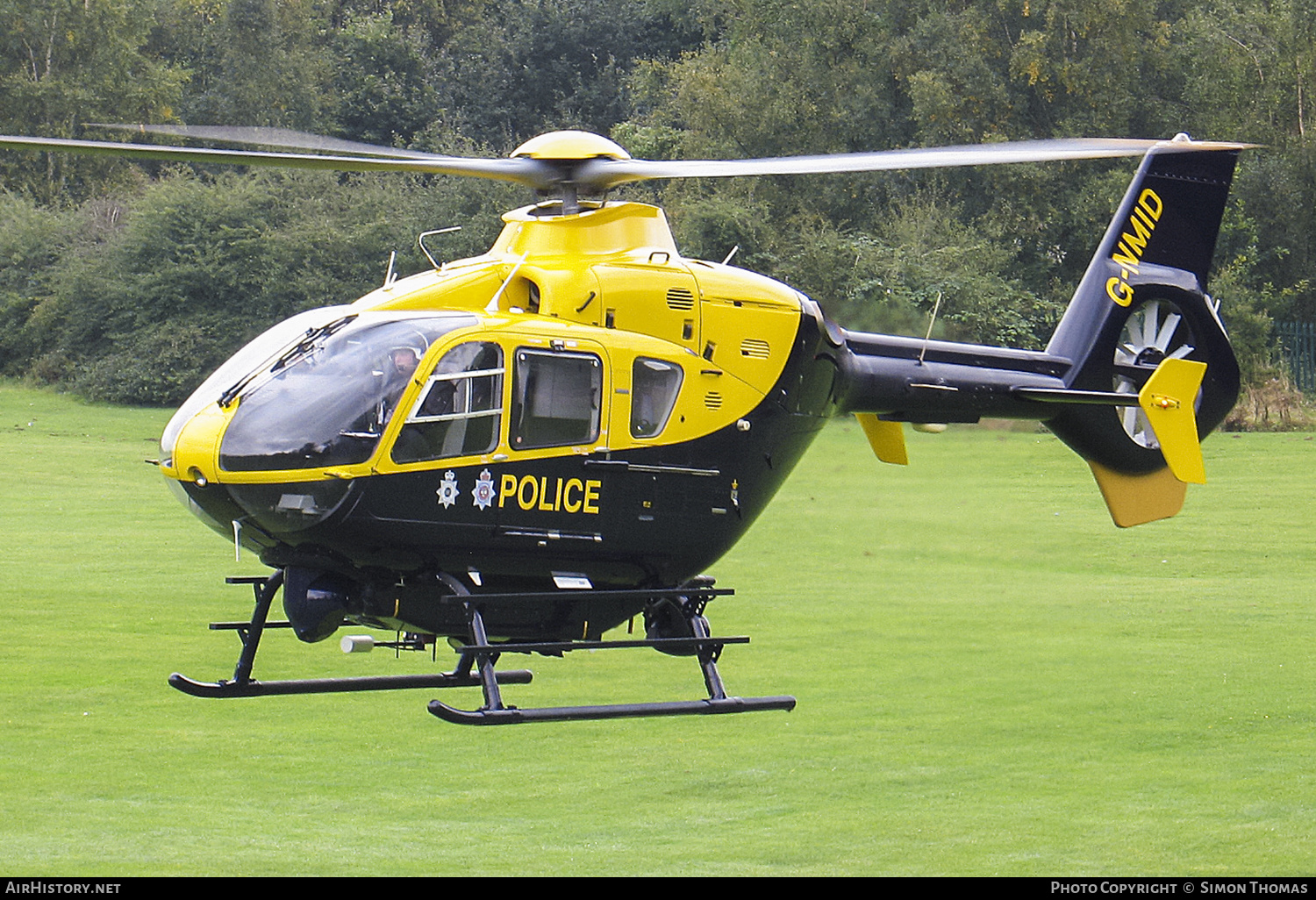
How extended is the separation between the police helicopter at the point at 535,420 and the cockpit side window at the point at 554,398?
0.04 ft

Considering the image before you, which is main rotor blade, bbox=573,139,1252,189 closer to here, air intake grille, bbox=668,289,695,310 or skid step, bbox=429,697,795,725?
air intake grille, bbox=668,289,695,310

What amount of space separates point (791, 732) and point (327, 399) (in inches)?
235

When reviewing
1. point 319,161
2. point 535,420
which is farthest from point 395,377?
point 319,161

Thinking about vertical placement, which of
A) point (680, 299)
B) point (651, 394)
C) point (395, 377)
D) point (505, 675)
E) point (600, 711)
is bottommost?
point (505, 675)

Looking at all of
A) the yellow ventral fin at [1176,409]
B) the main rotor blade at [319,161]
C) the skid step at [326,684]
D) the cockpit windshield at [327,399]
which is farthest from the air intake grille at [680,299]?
the yellow ventral fin at [1176,409]

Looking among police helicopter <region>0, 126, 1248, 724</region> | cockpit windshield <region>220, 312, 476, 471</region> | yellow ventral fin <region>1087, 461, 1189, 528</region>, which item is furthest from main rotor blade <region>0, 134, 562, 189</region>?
yellow ventral fin <region>1087, 461, 1189, 528</region>

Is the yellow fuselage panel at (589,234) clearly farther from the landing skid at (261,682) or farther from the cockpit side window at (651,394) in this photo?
the landing skid at (261,682)

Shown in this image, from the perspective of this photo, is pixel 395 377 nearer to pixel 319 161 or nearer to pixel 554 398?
pixel 554 398

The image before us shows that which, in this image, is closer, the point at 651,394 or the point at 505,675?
the point at 651,394

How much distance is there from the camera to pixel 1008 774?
1268 cm

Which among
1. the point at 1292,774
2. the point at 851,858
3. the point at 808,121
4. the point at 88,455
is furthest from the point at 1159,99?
the point at 851,858

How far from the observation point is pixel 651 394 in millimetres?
10266

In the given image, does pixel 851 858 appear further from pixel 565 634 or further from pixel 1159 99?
pixel 1159 99

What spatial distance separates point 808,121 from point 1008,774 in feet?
84.3
